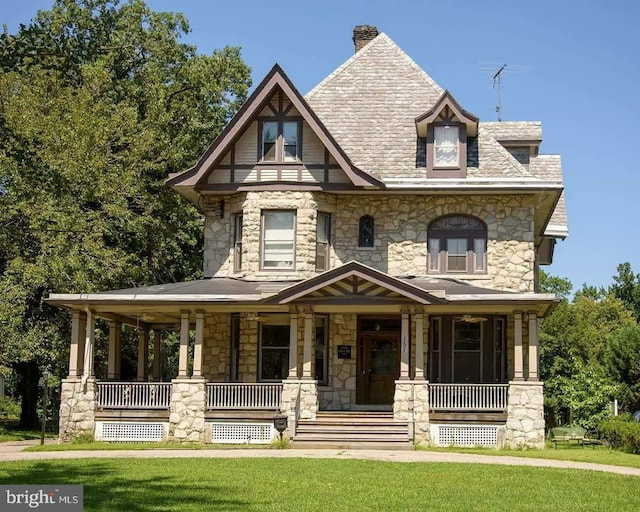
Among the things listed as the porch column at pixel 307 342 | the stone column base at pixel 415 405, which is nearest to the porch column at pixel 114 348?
the porch column at pixel 307 342

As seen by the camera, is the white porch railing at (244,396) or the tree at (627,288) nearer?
→ the white porch railing at (244,396)

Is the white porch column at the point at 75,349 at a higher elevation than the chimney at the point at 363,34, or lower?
lower

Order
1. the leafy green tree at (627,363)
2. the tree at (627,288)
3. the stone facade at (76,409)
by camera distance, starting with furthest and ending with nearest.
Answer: the tree at (627,288) → the leafy green tree at (627,363) → the stone facade at (76,409)

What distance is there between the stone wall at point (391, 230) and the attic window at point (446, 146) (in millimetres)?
987

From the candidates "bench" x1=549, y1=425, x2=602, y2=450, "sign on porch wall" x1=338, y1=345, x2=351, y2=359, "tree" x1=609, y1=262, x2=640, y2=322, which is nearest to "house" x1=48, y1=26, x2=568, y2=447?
"sign on porch wall" x1=338, y1=345, x2=351, y2=359

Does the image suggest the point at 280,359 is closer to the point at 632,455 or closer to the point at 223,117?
the point at 632,455

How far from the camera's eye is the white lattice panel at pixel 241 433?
24844mm

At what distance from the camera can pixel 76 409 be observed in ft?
83.6

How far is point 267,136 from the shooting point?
2769 cm

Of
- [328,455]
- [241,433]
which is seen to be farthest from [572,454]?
[241,433]

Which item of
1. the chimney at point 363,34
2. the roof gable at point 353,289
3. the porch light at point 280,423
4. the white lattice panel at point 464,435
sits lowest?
the white lattice panel at point 464,435

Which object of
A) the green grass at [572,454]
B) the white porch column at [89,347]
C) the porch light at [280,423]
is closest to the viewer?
the green grass at [572,454]

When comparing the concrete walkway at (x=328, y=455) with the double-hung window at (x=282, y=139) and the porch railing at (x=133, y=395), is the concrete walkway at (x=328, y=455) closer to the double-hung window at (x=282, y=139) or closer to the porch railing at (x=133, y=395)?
the porch railing at (x=133, y=395)

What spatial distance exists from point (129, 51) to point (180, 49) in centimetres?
198
